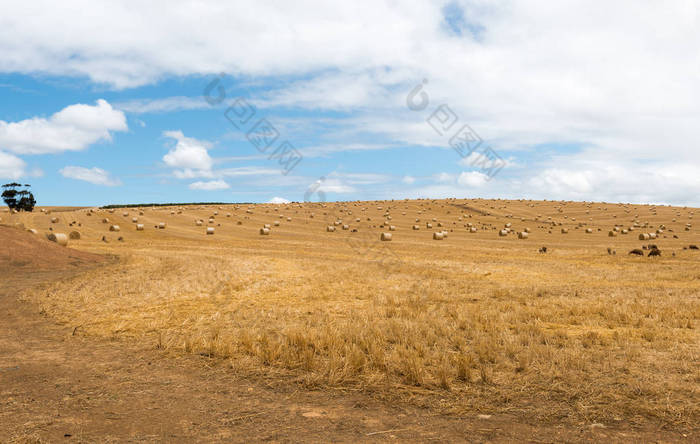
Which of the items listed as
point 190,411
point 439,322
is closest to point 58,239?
point 439,322

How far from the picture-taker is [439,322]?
1081 cm

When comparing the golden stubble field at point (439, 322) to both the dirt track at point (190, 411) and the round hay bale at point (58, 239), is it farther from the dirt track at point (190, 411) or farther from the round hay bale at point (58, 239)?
the round hay bale at point (58, 239)

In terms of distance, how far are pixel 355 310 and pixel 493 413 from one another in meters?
6.94

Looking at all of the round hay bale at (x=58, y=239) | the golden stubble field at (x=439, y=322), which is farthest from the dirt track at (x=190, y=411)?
the round hay bale at (x=58, y=239)

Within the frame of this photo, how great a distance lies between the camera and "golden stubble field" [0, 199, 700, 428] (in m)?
6.94

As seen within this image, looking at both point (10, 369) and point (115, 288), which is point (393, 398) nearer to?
point (10, 369)

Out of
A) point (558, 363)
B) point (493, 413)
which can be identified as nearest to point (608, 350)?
point (558, 363)

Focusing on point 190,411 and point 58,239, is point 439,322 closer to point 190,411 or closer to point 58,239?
point 190,411

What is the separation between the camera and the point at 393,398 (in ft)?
22.3

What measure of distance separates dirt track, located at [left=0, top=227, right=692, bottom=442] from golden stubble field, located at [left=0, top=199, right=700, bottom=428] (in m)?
0.40

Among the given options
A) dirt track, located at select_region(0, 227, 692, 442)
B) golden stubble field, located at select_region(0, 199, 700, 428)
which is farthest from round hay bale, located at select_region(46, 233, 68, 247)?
dirt track, located at select_region(0, 227, 692, 442)

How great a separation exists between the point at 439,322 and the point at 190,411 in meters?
6.23

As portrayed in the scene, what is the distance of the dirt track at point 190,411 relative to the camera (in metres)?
5.60

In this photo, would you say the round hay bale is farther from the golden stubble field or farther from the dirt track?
the dirt track
